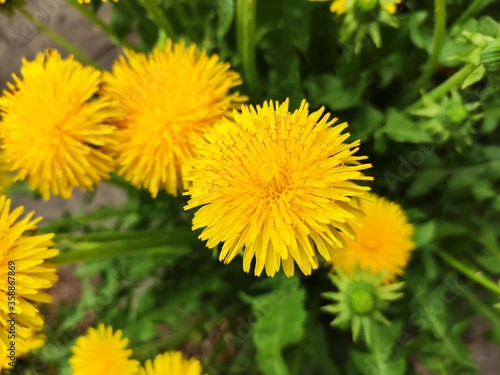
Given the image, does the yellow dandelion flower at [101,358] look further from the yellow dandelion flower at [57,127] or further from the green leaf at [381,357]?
the green leaf at [381,357]

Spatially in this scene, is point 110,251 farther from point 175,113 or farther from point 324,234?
point 324,234

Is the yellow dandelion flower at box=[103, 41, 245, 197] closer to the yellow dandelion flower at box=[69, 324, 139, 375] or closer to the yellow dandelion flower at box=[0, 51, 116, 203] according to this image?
the yellow dandelion flower at box=[0, 51, 116, 203]

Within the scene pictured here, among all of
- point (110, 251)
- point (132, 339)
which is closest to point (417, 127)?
point (110, 251)

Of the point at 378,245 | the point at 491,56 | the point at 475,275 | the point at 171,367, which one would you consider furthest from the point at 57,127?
the point at 475,275

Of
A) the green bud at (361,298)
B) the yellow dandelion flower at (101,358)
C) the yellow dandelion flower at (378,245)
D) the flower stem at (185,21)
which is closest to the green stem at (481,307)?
the yellow dandelion flower at (378,245)

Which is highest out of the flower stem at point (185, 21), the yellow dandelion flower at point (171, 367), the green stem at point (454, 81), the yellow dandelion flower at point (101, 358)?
the flower stem at point (185, 21)

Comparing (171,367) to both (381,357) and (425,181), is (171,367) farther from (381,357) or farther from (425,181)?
(425,181)

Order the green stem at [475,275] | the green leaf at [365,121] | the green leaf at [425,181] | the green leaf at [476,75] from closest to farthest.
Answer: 1. the green leaf at [476,75]
2. the green stem at [475,275]
3. the green leaf at [365,121]
4. the green leaf at [425,181]
